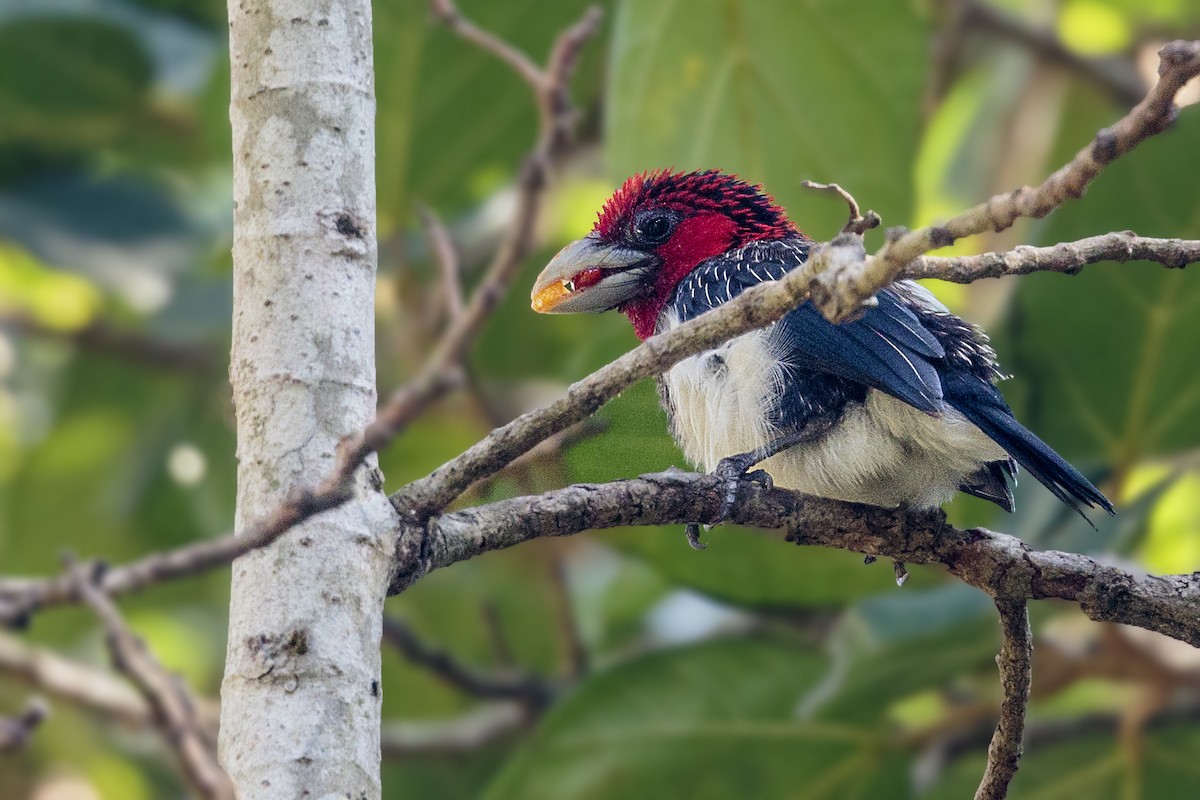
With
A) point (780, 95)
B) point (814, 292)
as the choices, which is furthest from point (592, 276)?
point (814, 292)

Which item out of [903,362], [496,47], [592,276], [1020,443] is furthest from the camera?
[592,276]

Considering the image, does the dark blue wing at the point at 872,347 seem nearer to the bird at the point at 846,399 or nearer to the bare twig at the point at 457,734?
the bird at the point at 846,399

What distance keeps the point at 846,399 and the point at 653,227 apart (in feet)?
2.15

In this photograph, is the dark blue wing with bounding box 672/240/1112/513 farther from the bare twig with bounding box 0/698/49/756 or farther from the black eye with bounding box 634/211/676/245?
the bare twig with bounding box 0/698/49/756

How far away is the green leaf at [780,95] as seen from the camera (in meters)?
3.32

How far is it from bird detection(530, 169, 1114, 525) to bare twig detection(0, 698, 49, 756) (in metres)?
1.02

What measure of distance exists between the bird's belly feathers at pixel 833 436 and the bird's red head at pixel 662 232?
42 cm

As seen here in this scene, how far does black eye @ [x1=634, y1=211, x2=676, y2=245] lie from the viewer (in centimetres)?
308

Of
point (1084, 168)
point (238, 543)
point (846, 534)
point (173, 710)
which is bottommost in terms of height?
point (173, 710)

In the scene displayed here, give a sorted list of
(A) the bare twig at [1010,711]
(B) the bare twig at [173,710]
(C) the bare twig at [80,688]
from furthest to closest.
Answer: (C) the bare twig at [80,688] < (A) the bare twig at [1010,711] < (B) the bare twig at [173,710]

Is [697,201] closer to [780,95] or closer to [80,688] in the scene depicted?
[780,95]

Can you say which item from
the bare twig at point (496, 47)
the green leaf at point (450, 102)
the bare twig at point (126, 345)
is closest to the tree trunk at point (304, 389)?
the bare twig at point (496, 47)

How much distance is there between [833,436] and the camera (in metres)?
2.64

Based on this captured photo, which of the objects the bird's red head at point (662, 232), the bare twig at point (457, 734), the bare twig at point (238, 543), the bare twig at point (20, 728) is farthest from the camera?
the bare twig at point (457, 734)
